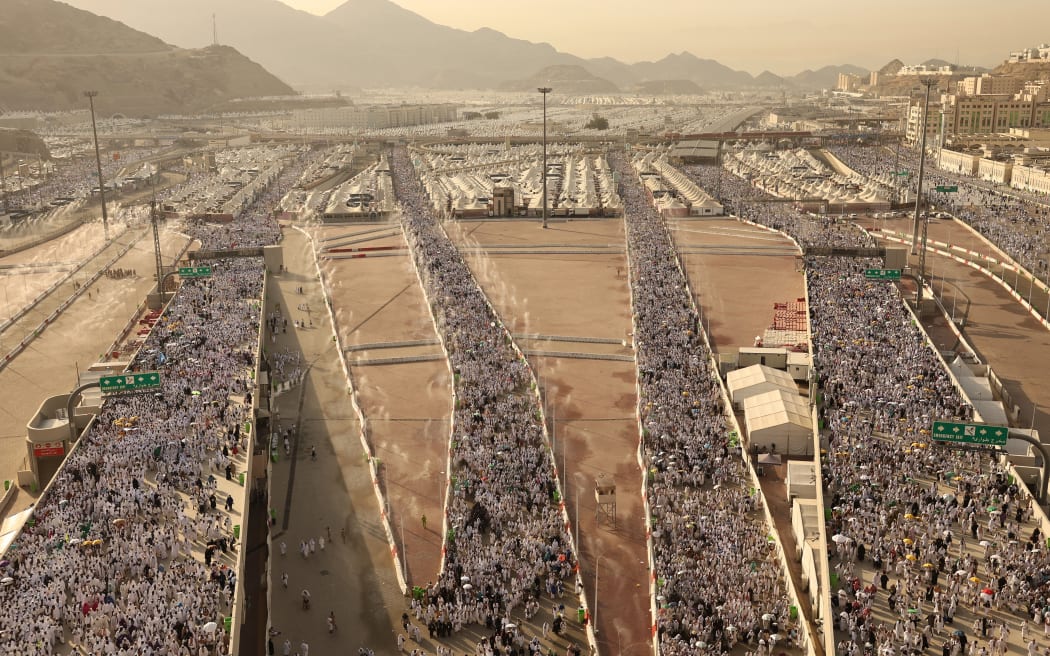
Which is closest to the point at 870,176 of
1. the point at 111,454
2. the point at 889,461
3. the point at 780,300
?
the point at 780,300

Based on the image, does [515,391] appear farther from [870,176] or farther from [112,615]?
[870,176]

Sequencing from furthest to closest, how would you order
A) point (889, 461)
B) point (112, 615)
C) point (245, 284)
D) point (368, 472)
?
point (245, 284)
point (368, 472)
point (889, 461)
point (112, 615)

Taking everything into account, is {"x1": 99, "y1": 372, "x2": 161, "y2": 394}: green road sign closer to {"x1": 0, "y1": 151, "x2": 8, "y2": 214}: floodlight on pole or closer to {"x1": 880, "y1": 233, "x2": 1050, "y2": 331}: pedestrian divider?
{"x1": 880, "y1": 233, "x2": 1050, "y2": 331}: pedestrian divider

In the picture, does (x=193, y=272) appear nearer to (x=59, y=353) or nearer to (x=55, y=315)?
(x=59, y=353)

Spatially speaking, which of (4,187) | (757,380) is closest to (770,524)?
(757,380)

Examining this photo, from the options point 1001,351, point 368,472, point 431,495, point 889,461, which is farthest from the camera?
point 1001,351

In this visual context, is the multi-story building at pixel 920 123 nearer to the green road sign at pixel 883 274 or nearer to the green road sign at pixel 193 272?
the green road sign at pixel 883 274

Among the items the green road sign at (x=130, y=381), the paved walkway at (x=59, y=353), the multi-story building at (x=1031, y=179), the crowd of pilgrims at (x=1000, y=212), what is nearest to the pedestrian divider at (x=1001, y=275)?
the crowd of pilgrims at (x=1000, y=212)
